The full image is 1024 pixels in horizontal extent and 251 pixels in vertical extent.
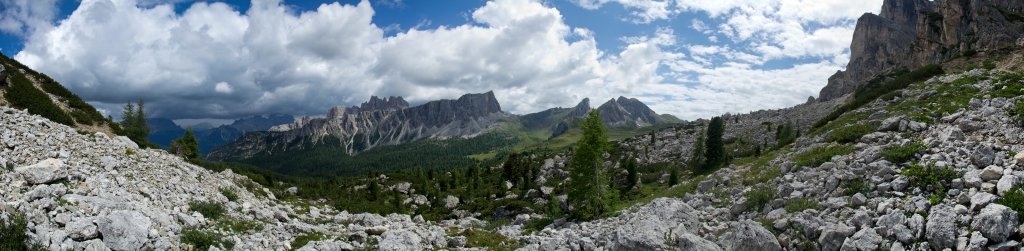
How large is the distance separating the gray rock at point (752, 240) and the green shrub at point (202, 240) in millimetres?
20187

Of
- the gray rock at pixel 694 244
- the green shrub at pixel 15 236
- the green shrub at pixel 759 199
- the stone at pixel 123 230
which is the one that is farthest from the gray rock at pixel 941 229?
the green shrub at pixel 15 236

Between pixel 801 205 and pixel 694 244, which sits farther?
pixel 801 205

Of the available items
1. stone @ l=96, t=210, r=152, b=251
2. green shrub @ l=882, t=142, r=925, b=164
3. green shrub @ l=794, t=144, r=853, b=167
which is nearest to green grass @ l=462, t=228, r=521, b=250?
stone @ l=96, t=210, r=152, b=251

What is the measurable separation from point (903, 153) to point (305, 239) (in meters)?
28.0

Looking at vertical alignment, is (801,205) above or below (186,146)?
below

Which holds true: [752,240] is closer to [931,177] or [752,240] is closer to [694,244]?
[694,244]

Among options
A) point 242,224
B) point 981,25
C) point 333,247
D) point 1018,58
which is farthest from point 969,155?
point 981,25

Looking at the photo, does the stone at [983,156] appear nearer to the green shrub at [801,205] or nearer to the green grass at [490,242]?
the green shrub at [801,205]

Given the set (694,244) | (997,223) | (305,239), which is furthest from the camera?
(305,239)

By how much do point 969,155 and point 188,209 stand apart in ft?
112

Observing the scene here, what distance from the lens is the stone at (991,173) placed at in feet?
53.4

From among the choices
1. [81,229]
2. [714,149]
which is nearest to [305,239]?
[81,229]

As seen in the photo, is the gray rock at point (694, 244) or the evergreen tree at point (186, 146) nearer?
the gray rock at point (694, 244)

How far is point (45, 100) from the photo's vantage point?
1528 inches
